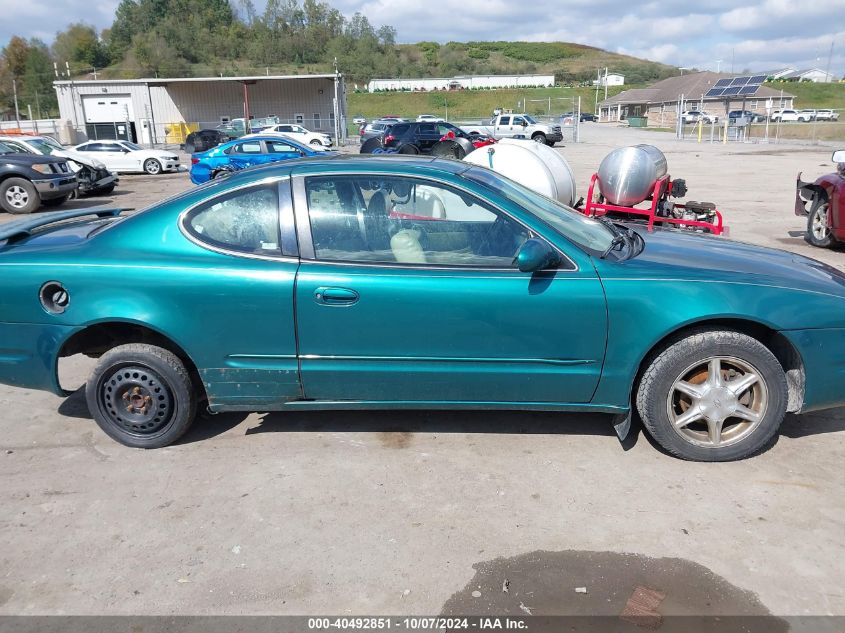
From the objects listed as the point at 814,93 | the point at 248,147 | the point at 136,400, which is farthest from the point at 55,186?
the point at 814,93

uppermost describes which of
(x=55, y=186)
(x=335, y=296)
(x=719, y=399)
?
(x=335, y=296)

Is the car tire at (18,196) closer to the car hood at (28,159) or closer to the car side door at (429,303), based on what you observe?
the car hood at (28,159)

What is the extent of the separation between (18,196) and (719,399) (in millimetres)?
15122

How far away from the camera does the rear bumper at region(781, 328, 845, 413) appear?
11.3 ft

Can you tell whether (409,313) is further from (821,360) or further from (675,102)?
(675,102)

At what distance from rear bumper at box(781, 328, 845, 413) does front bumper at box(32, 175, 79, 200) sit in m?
14.9

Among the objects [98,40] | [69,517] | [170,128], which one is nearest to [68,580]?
[69,517]

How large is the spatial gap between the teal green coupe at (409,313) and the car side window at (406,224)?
0.01 m

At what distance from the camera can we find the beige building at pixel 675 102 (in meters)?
71.5

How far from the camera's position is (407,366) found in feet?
11.6

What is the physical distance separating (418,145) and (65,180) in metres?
14.8

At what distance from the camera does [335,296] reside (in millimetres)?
3441

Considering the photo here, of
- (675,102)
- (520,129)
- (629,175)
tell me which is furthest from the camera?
(675,102)

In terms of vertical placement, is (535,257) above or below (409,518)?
above
